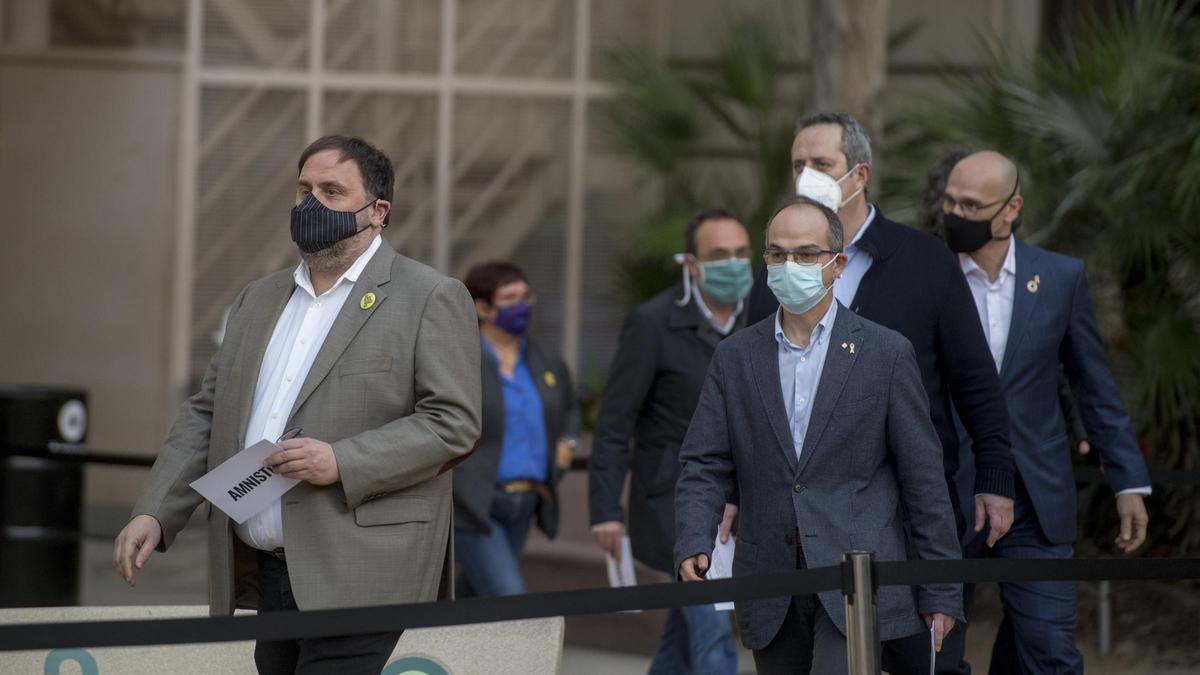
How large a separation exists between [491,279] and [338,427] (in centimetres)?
288

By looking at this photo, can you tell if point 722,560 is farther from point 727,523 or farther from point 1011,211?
point 1011,211

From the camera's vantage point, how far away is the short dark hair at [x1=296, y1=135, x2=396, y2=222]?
3.92 m

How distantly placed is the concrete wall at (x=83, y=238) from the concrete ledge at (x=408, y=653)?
676cm

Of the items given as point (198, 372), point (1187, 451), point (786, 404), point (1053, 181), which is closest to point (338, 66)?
point (198, 372)

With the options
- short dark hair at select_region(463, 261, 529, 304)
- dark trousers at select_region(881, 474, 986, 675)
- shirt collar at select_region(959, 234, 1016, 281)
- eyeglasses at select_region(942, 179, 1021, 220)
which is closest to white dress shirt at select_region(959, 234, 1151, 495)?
shirt collar at select_region(959, 234, 1016, 281)

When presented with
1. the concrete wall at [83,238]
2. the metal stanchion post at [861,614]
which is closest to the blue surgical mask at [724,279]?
the metal stanchion post at [861,614]

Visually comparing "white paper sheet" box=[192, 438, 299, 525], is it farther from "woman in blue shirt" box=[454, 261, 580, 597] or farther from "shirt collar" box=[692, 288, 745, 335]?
"woman in blue shirt" box=[454, 261, 580, 597]

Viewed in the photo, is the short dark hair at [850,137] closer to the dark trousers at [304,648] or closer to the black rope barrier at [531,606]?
the black rope barrier at [531,606]

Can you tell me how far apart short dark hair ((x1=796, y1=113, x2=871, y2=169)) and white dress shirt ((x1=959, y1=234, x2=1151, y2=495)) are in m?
0.48

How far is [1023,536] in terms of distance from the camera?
4.98 metres

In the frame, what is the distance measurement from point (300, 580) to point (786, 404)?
1.17m

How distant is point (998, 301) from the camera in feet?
16.5

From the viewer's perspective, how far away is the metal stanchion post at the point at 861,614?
3.72 m

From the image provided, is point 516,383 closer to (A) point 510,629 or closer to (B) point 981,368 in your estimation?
(A) point 510,629
